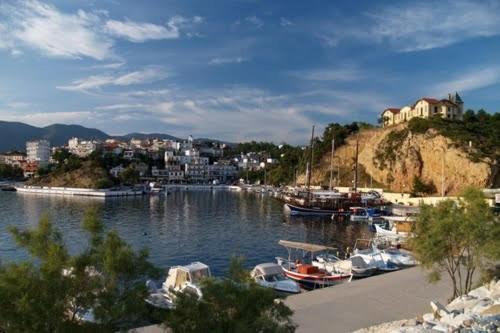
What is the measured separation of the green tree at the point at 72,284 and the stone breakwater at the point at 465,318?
839cm

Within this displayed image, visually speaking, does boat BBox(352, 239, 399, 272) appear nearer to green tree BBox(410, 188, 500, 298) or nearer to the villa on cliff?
green tree BBox(410, 188, 500, 298)

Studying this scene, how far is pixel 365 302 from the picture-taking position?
69.7ft

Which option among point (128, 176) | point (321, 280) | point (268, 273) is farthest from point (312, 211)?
point (128, 176)

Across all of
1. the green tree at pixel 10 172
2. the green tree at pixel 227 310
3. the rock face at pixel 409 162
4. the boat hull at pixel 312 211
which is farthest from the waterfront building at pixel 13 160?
the green tree at pixel 227 310

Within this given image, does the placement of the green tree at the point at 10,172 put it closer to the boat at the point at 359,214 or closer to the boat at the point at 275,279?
the boat at the point at 359,214

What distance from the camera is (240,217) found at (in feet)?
216

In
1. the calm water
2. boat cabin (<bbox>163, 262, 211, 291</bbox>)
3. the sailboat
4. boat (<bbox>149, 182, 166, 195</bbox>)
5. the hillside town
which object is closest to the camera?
boat cabin (<bbox>163, 262, 211, 291</bbox>)

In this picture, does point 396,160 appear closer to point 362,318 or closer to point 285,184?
point 285,184

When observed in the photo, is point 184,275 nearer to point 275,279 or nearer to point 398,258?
point 275,279

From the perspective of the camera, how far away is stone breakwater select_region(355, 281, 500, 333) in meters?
13.1

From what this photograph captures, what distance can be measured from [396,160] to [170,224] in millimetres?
54625

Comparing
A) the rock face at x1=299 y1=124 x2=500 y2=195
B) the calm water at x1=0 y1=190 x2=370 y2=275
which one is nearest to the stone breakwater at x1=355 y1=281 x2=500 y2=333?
the calm water at x1=0 y1=190 x2=370 y2=275

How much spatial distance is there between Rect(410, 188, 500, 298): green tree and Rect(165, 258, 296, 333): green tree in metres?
11.8

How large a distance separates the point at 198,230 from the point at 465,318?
134 ft
